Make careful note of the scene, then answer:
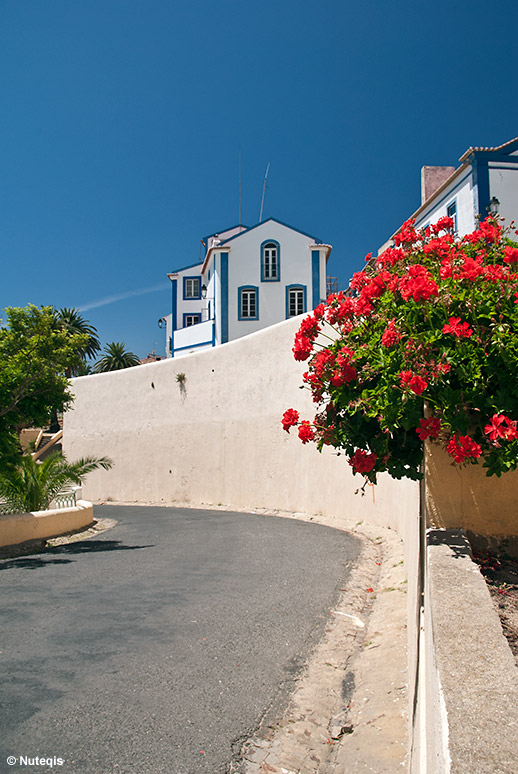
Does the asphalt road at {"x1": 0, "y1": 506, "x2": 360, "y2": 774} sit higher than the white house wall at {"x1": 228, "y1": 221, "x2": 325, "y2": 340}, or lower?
lower

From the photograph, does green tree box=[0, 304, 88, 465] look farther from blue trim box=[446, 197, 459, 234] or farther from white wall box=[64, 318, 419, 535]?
blue trim box=[446, 197, 459, 234]

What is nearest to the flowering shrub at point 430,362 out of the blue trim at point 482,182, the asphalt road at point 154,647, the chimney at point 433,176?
the asphalt road at point 154,647

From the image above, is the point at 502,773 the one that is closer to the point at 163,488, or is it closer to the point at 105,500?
the point at 163,488

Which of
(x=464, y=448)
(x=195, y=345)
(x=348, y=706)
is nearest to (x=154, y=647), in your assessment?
(x=348, y=706)

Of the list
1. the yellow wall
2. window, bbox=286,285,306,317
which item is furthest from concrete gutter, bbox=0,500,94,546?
window, bbox=286,285,306,317

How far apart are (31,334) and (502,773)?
37.4 feet

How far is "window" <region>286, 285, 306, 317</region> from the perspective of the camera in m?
30.1

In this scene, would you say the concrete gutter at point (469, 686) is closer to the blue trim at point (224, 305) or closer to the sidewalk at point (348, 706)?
the sidewalk at point (348, 706)

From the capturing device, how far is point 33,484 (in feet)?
44.3

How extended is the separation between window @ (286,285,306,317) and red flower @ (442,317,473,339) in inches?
1060

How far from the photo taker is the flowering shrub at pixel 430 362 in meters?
3.26

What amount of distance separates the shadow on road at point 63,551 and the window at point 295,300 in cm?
2013

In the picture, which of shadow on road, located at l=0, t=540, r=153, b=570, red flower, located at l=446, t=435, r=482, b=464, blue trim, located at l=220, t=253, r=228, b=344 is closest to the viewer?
red flower, located at l=446, t=435, r=482, b=464

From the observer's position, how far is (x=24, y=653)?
4.98 m
